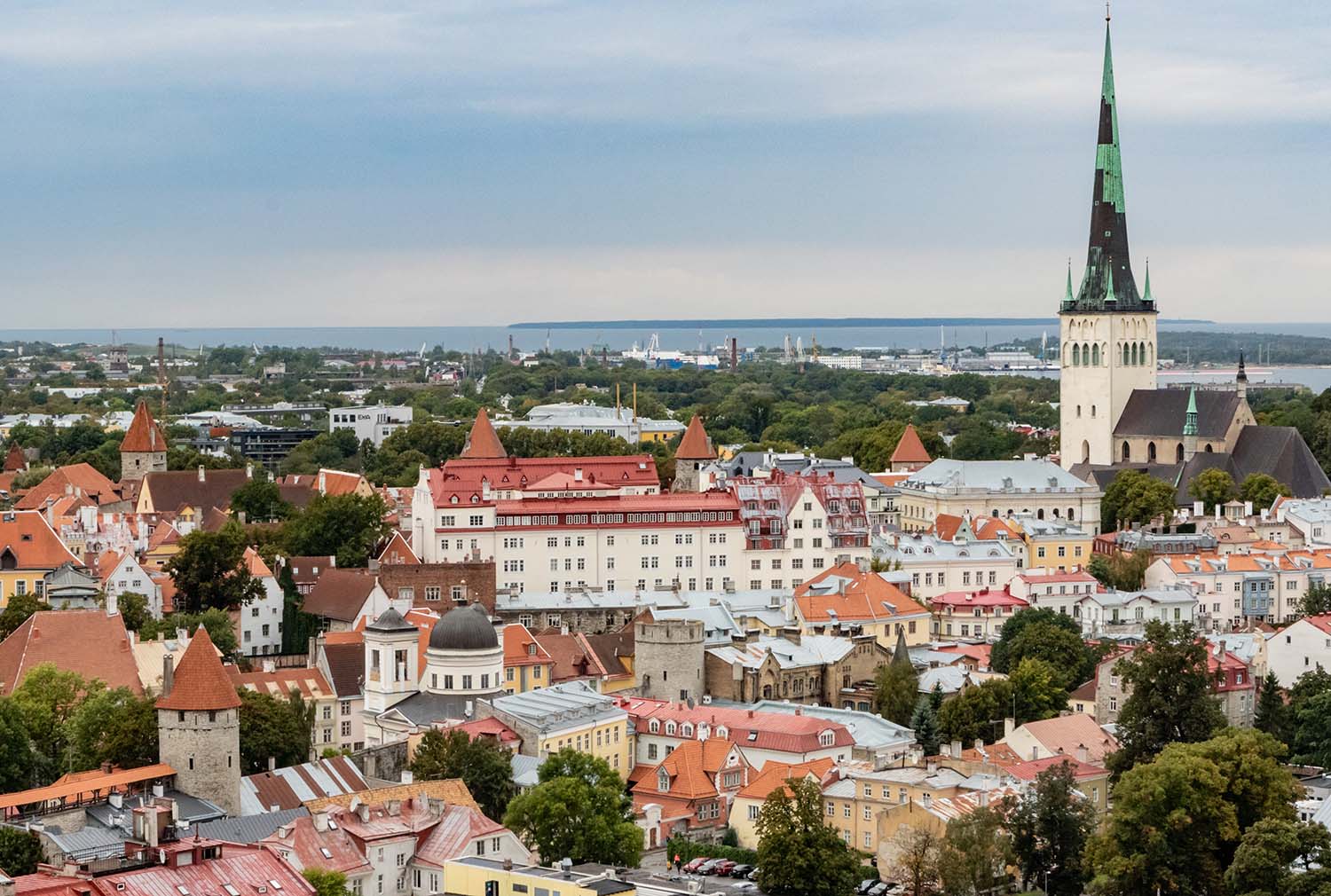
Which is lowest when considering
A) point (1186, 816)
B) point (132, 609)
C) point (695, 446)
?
point (1186, 816)

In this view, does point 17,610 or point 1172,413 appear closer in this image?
point 17,610

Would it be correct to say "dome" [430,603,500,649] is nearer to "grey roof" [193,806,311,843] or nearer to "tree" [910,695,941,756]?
"tree" [910,695,941,756]

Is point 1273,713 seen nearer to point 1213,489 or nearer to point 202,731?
point 202,731

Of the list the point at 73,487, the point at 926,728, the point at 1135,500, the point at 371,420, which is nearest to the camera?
the point at 926,728

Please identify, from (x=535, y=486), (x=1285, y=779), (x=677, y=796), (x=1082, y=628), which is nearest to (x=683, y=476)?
(x=535, y=486)

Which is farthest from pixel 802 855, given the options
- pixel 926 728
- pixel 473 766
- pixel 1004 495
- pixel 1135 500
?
pixel 1135 500

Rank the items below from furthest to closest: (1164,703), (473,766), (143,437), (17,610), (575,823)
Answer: (143,437), (17,610), (1164,703), (473,766), (575,823)

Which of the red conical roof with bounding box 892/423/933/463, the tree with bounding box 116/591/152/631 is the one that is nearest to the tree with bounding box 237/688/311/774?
the tree with bounding box 116/591/152/631

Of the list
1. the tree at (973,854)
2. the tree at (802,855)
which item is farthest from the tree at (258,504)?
the tree at (973,854)
